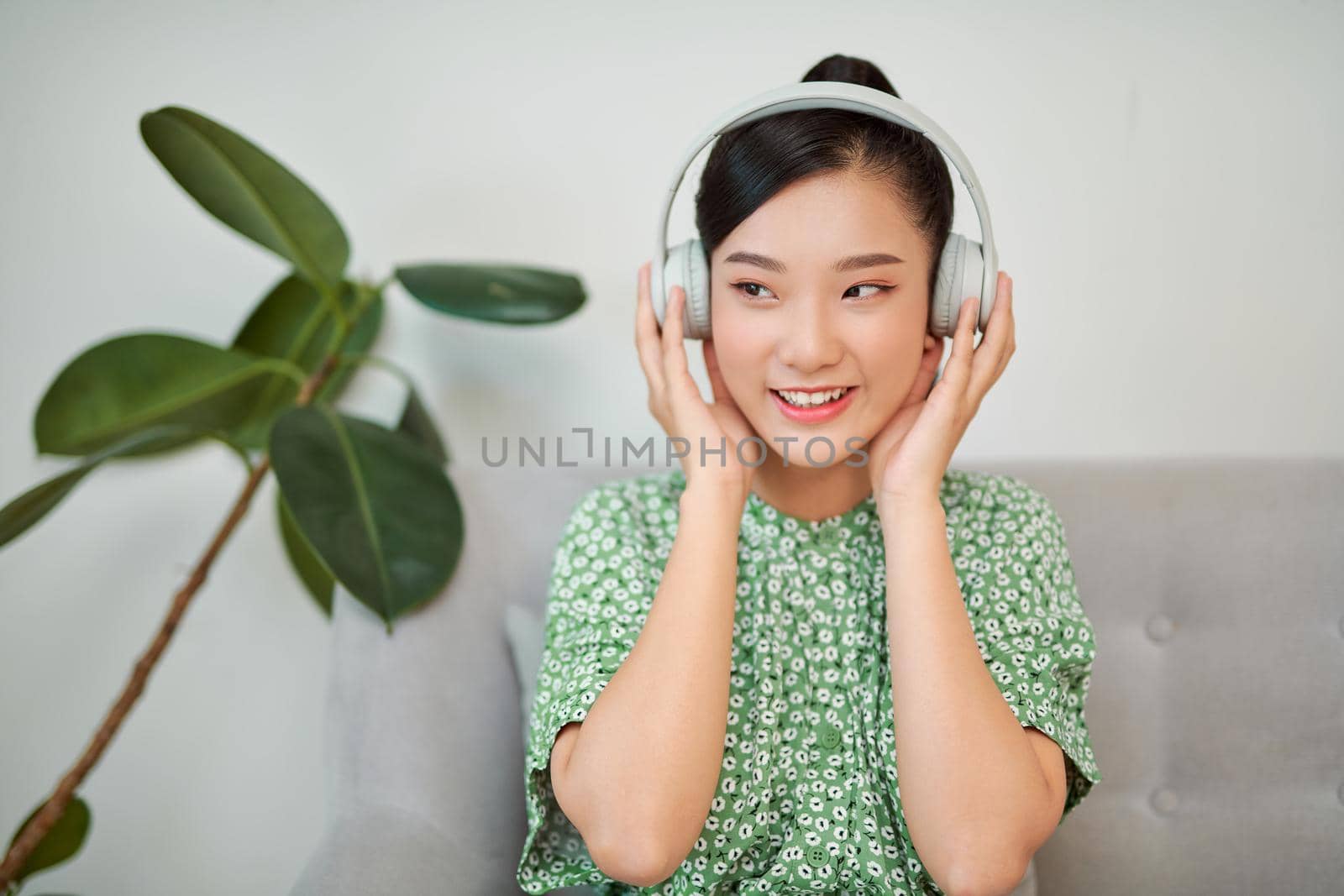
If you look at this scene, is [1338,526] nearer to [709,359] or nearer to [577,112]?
[709,359]

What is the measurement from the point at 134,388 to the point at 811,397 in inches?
41.7

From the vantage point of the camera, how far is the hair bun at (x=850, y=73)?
3.28 feet

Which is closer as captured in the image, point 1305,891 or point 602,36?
point 1305,891

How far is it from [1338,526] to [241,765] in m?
1.73

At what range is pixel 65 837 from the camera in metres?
1.45

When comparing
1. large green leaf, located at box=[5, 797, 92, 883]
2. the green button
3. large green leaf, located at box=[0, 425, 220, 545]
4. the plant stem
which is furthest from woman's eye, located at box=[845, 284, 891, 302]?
large green leaf, located at box=[5, 797, 92, 883]

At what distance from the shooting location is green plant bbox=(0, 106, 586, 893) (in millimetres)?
1140

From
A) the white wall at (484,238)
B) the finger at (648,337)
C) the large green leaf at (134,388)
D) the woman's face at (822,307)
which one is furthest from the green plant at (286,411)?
the woman's face at (822,307)

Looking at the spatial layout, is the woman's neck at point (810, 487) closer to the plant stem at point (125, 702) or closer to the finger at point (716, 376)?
the finger at point (716, 376)

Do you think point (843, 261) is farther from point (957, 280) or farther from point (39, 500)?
point (39, 500)

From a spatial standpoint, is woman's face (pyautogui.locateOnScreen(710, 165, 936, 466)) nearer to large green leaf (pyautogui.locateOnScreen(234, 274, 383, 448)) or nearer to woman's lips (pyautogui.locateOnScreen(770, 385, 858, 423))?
woman's lips (pyautogui.locateOnScreen(770, 385, 858, 423))

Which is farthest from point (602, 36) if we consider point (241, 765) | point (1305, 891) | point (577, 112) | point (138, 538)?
point (1305, 891)

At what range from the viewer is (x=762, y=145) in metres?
0.95

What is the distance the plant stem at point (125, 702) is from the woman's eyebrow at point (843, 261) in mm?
722
